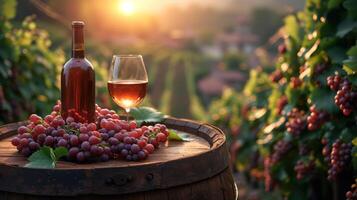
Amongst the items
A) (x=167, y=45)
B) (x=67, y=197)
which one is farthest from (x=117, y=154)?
(x=167, y=45)

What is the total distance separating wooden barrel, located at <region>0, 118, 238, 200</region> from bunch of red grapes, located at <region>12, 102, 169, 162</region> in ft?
0.13

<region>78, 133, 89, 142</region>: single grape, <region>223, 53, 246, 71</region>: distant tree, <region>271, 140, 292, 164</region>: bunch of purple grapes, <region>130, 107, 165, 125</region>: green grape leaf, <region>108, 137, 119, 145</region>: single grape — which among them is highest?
<region>223, 53, 246, 71</region>: distant tree

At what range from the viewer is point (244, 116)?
794cm

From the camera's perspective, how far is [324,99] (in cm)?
352

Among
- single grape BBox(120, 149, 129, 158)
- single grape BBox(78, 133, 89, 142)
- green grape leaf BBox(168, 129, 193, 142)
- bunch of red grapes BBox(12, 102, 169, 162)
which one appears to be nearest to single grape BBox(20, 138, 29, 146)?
bunch of red grapes BBox(12, 102, 169, 162)

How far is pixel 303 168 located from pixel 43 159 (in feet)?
6.93

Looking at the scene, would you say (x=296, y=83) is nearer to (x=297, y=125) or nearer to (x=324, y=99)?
(x=297, y=125)

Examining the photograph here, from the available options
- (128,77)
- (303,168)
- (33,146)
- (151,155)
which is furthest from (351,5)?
(33,146)

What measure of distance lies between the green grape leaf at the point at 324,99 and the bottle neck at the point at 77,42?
1613 mm

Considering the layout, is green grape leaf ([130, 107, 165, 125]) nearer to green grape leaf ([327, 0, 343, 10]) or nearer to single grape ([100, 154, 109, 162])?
single grape ([100, 154, 109, 162])

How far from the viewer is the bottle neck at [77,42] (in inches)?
95.0

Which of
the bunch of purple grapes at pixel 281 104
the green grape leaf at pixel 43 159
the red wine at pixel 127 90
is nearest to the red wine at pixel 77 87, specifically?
the red wine at pixel 127 90

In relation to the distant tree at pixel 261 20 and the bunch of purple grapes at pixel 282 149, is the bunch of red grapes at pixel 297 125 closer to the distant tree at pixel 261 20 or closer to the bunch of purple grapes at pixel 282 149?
the bunch of purple grapes at pixel 282 149

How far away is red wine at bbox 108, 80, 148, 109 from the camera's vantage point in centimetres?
271
